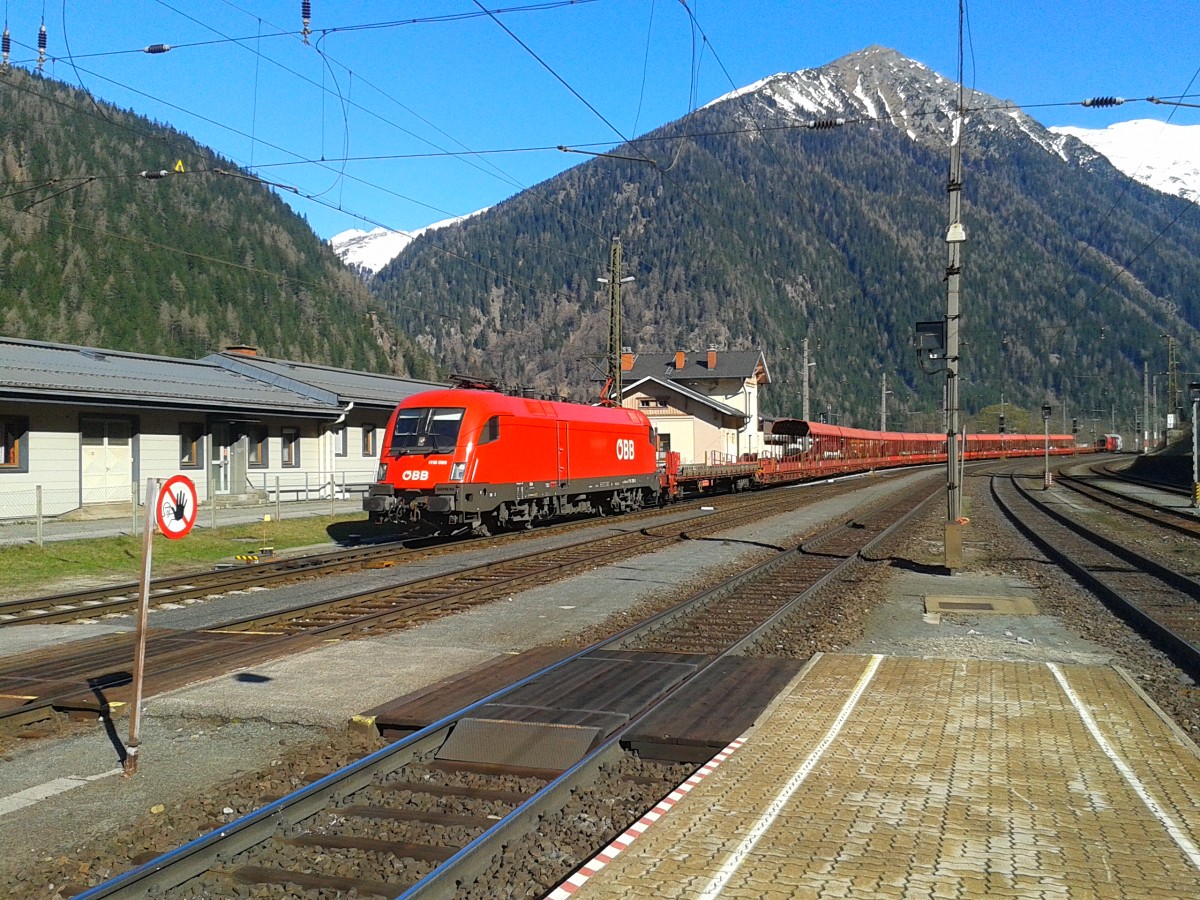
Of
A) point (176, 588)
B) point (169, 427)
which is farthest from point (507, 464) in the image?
point (169, 427)

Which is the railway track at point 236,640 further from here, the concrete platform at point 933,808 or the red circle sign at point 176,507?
the concrete platform at point 933,808

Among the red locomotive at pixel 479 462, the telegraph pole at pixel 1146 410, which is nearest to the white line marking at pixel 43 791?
the red locomotive at pixel 479 462

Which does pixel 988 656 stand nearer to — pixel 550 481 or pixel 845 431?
pixel 550 481

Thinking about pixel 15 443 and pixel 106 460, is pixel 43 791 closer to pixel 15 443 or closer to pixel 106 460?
pixel 15 443

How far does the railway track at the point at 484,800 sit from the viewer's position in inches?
180

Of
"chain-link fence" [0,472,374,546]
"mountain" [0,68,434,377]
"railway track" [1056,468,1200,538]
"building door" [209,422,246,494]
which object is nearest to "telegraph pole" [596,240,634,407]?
"chain-link fence" [0,472,374,546]

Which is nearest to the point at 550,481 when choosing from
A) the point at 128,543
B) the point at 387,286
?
the point at 128,543

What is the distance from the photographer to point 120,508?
2489 cm

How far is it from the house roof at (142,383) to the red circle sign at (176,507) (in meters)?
17.5

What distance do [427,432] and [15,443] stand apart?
1034 cm

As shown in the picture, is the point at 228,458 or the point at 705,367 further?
the point at 705,367

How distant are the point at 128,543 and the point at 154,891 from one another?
17218mm

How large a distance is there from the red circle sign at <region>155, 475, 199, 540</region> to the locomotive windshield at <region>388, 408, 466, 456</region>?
13.4 m

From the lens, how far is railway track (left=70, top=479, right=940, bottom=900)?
4574 mm
